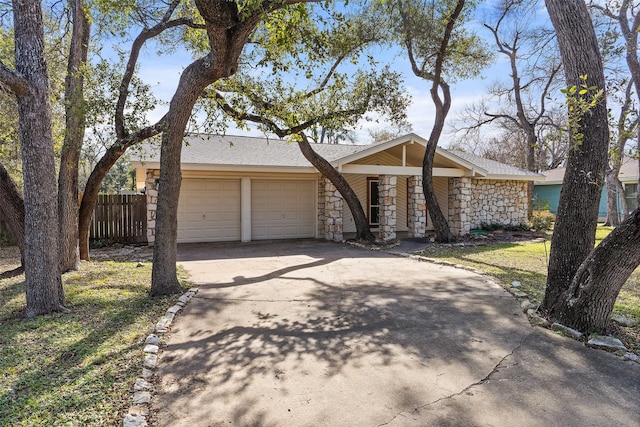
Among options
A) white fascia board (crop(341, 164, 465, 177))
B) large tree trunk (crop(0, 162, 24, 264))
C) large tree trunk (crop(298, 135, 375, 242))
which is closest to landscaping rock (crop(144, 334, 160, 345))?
large tree trunk (crop(0, 162, 24, 264))

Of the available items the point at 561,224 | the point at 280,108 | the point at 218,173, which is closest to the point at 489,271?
the point at 561,224

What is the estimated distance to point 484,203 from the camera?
51.9 feet

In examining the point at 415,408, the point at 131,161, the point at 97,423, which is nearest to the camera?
the point at 97,423

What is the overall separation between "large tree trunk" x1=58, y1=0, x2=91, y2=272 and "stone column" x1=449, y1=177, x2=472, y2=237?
11.8 m

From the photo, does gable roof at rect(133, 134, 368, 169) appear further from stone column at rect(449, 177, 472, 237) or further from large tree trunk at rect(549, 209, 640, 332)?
large tree trunk at rect(549, 209, 640, 332)

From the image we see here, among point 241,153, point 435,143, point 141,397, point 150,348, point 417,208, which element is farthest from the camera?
point 417,208

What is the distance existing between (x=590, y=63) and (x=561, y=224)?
1982 millimetres

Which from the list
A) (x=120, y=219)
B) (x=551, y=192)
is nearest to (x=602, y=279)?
(x=120, y=219)

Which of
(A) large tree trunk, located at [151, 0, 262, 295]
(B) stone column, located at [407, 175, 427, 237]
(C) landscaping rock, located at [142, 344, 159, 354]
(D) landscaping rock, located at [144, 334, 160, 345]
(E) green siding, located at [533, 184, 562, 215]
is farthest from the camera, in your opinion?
(E) green siding, located at [533, 184, 562, 215]

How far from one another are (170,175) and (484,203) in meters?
13.4

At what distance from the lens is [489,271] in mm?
8000

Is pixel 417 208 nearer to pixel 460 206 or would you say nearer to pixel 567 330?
pixel 460 206

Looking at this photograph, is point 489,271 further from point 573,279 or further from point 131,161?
point 131,161

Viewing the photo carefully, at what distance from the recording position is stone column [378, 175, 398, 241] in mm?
12695
